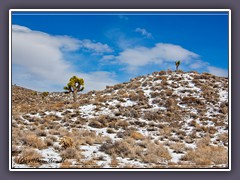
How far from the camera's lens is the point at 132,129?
12.6 m

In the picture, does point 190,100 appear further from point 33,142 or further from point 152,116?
point 33,142

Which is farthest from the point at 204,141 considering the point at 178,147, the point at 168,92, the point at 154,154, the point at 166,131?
the point at 168,92

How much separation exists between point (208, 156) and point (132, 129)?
4449mm

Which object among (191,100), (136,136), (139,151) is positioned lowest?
(139,151)

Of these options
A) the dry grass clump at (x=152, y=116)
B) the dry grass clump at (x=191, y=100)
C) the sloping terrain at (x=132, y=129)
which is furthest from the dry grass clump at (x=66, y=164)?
the dry grass clump at (x=191, y=100)

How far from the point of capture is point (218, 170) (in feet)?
24.7

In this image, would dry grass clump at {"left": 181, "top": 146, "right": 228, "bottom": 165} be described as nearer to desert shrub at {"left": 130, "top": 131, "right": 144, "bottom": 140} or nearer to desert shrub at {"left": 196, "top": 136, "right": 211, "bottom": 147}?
desert shrub at {"left": 196, "top": 136, "right": 211, "bottom": 147}

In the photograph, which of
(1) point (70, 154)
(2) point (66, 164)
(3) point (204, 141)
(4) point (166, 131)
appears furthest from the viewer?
(4) point (166, 131)

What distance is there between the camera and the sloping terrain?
8.16 metres

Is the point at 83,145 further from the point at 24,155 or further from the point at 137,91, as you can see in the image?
the point at 137,91

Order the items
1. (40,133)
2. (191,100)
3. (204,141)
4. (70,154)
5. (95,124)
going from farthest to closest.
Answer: (191,100) < (95,124) < (204,141) < (40,133) < (70,154)
